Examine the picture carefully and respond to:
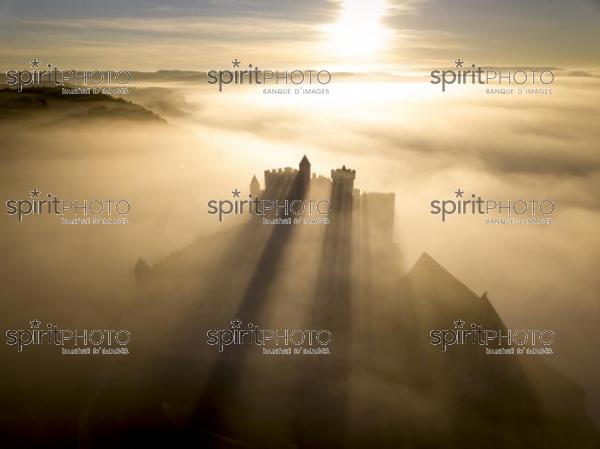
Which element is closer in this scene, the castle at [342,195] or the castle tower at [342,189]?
the castle tower at [342,189]

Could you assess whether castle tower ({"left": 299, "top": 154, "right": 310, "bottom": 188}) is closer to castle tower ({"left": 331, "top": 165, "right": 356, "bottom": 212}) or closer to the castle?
the castle

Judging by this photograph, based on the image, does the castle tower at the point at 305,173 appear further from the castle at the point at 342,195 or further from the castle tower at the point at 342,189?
the castle tower at the point at 342,189

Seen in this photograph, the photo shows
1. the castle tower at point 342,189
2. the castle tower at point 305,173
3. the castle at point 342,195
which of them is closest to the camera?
the castle tower at point 342,189

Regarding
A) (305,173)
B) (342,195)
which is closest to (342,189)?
(342,195)

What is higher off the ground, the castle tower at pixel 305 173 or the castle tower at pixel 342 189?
the castle tower at pixel 305 173

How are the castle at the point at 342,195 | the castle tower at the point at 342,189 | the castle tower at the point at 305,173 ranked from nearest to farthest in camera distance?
1. the castle tower at the point at 342,189
2. the castle at the point at 342,195
3. the castle tower at the point at 305,173

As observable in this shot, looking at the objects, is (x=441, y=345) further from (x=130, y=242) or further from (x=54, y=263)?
(x=130, y=242)

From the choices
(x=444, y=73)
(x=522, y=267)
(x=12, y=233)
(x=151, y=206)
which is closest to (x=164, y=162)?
(x=151, y=206)

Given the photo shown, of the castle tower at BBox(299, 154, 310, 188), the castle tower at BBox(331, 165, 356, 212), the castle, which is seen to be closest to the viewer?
the castle tower at BBox(331, 165, 356, 212)

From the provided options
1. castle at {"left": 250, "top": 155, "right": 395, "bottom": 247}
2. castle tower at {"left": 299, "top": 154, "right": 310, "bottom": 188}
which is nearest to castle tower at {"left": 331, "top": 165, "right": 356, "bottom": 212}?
castle at {"left": 250, "top": 155, "right": 395, "bottom": 247}

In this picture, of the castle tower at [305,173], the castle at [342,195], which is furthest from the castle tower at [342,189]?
the castle tower at [305,173]

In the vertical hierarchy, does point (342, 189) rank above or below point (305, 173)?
below

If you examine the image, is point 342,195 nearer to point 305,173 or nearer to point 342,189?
point 342,189

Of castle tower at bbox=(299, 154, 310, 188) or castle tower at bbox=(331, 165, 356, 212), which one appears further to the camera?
castle tower at bbox=(299, 154, 310, 188)
